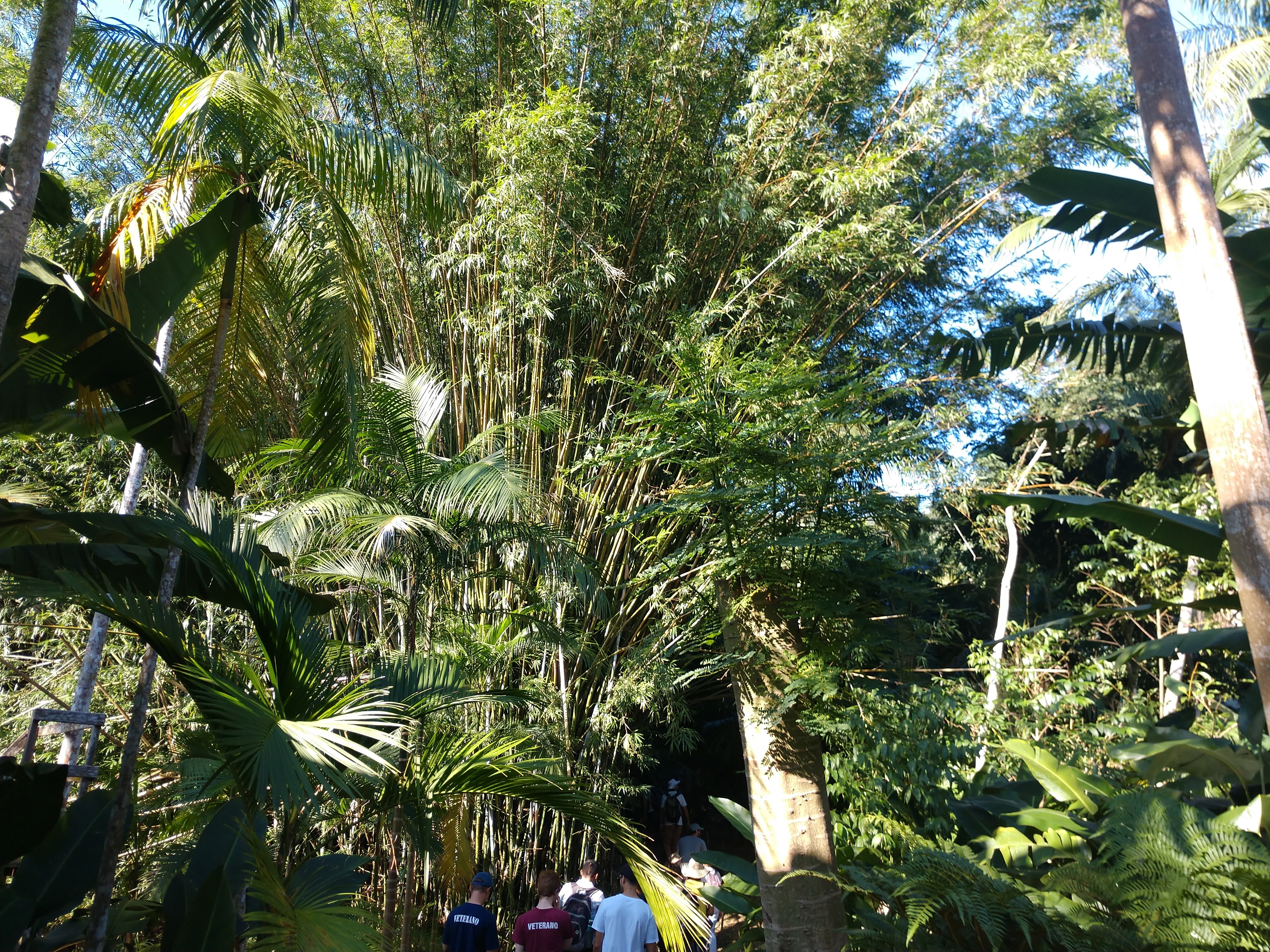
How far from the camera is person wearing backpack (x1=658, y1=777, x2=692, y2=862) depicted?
23.8 ft

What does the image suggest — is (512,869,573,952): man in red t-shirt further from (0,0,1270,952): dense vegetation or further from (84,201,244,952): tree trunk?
(84,201,244,952): tree trunk

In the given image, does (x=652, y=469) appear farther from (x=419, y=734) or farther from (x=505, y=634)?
(x=419, y=734)

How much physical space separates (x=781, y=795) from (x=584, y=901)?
253cm

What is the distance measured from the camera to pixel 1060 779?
12.6 feet

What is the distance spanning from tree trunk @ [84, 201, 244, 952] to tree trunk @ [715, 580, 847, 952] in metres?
1.92

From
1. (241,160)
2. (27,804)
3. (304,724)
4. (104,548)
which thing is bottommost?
(27,804)

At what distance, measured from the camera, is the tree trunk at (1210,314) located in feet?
8.84

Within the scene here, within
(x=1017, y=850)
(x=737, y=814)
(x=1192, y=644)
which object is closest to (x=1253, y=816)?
(x=1192, y=644)

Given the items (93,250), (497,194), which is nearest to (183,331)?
(93,250)

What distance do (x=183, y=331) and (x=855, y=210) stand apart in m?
4.46

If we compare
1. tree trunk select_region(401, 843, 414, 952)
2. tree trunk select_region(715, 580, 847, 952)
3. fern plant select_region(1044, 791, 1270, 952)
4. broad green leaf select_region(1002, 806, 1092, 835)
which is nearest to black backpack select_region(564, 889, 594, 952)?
tree trunk select_region(401, 843, 414, 952)

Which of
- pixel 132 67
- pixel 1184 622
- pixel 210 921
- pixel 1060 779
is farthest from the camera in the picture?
pixel 1184 622

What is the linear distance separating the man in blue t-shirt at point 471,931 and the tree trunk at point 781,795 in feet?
5.13

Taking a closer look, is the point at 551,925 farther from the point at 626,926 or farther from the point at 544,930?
the point at 626,926
